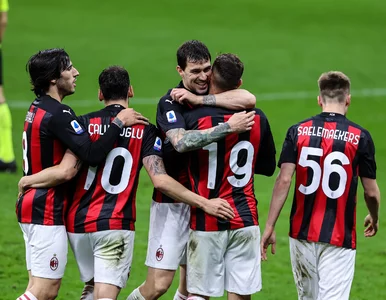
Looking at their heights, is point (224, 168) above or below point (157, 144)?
below

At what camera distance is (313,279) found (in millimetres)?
7332

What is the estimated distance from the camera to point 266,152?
24.3 ft

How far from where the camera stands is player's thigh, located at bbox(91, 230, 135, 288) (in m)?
7.17

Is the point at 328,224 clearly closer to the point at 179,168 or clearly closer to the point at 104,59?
the point at 179,168

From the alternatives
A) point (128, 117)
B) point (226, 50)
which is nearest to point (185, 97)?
point (128, 117)

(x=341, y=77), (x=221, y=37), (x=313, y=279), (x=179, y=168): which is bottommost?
(x=313, y=279)

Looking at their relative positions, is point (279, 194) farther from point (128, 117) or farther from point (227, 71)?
point (128, 117)

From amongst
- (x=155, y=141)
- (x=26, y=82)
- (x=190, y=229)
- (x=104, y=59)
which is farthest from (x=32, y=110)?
(x=104, y=59)

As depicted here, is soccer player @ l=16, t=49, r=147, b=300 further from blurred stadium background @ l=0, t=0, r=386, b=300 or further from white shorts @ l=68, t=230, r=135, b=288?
blurred stadium background @ l=0, t=0, r=386, b=300

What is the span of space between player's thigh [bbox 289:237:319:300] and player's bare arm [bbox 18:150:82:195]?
Answer: 5.59 feet

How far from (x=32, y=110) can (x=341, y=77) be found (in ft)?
7.39

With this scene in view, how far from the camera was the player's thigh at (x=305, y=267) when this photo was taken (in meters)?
7.28

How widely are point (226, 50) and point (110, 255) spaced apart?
15.0 m

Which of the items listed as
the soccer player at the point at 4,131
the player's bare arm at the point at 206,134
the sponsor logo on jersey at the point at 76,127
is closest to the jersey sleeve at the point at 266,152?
the player's bare arm at the point at 206,134
